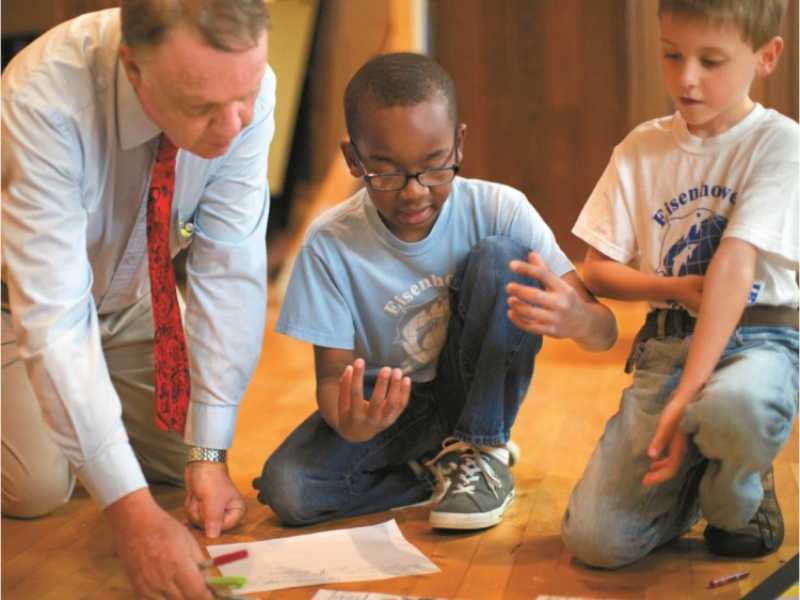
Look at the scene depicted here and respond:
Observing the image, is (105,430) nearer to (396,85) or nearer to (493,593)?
(493,593)

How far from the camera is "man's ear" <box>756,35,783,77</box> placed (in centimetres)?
149

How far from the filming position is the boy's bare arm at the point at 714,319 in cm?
143

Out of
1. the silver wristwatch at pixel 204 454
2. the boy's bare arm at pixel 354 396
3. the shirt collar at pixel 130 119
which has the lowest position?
the silver wristwatch at pixel 204 454

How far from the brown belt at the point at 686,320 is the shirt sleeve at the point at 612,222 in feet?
0.32

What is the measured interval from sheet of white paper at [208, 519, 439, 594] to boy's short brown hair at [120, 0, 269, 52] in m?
0.65

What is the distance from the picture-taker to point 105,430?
131 centimetres

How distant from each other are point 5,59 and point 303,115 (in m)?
0.92

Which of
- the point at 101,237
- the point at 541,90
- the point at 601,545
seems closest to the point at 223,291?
the point at 101,237

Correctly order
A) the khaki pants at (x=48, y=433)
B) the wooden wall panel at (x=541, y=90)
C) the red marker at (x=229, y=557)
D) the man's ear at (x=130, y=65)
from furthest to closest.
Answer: the wooden wall panel at (x=541, y=90)
the khaki pants at (x=48, y=433)
the red marker at (x=229, y=557)
the man's ear at (x=130, y=65)

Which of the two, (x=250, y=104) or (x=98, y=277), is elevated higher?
(x=250, y=104)

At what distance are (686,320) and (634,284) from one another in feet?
0.36

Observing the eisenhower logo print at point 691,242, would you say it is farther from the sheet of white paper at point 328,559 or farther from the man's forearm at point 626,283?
the sheet of white paper at point 328,559

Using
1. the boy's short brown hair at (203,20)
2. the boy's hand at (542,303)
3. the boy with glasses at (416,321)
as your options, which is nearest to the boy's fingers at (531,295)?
the boy's hand at (542,303)

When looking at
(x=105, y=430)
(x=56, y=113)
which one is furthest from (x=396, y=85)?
(x=105, y=430)
